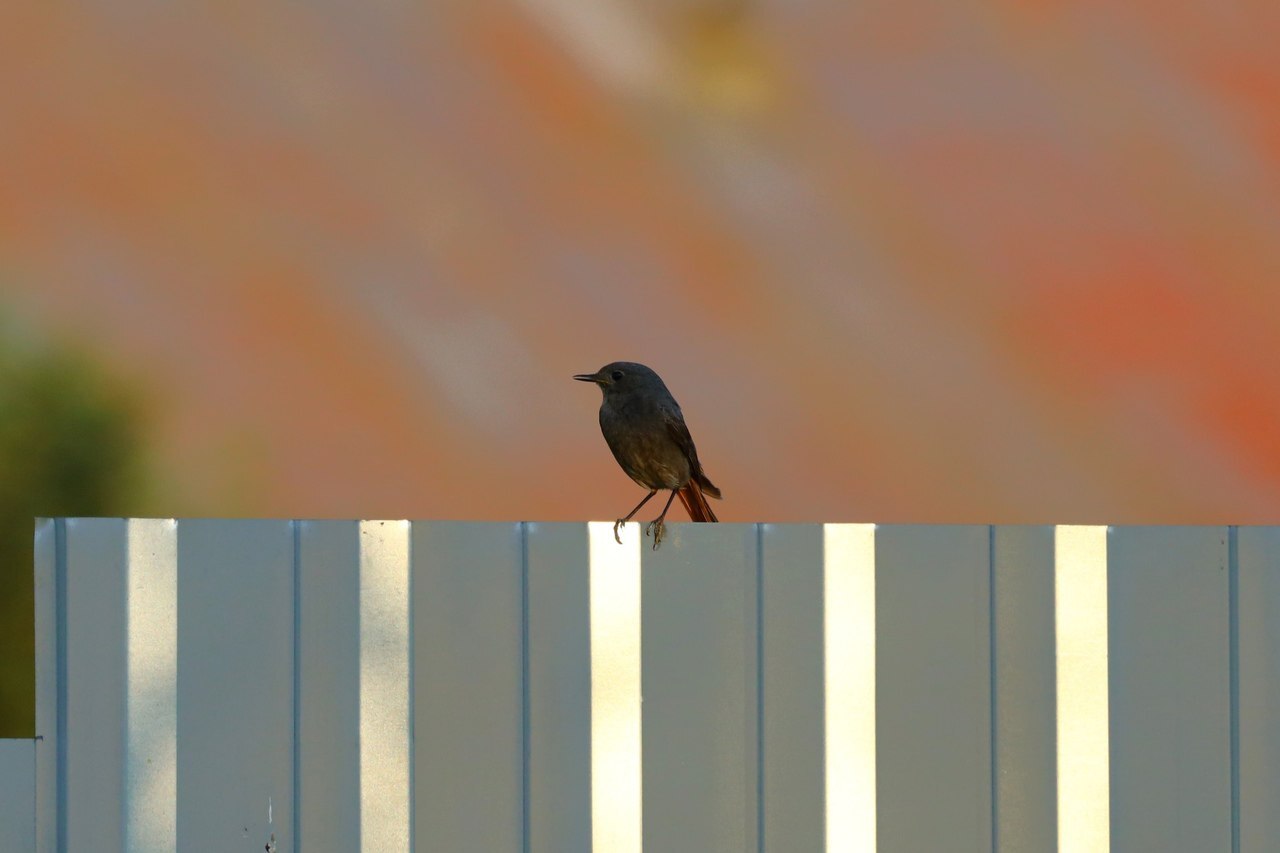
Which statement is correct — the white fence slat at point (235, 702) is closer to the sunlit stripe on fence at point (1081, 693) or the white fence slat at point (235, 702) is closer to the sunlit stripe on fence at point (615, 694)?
the sunlit stripe on fence at point (615, 694)

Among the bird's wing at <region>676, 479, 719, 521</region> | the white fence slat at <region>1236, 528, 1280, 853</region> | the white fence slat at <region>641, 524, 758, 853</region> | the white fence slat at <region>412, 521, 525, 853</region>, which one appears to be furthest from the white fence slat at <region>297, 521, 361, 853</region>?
the bird's wing at <region>676, 479, 719, 521</region>

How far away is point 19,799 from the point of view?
2760mm

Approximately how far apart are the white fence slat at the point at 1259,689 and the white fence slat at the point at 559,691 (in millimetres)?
1333

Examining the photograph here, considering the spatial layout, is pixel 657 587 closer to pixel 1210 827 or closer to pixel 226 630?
pixel 226 630

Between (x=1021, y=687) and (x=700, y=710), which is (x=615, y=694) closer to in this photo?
(x=700, y=710)

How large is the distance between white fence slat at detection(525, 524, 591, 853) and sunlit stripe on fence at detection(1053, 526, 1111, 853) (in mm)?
970

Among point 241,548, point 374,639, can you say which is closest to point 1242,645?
point 374,639

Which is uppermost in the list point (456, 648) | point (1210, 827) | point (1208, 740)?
point (456, 648)

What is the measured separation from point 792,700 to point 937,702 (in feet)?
0.97

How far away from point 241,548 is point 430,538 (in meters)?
0.39

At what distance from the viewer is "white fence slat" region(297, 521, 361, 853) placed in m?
2.76

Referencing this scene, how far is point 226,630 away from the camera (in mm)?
2770

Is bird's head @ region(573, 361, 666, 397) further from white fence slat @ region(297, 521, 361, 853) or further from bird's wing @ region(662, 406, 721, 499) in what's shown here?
white fence slat @ region(297, 521, 361, 853)

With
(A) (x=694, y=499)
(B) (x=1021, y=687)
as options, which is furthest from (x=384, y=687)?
(A) (x=694, y=499)
